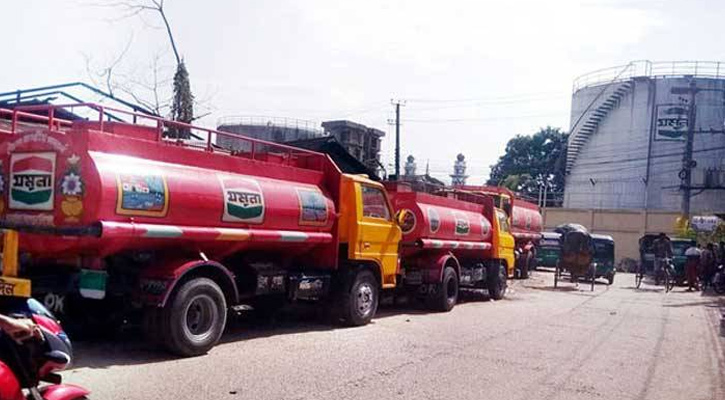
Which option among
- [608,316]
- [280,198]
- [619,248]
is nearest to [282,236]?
[280,198]

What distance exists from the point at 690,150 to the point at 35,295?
46.7 metres

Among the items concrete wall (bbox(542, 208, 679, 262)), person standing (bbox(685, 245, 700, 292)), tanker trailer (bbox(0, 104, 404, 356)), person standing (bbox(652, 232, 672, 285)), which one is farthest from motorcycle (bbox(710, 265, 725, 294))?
concrete wall (bbox(542, 208, 679, 262))

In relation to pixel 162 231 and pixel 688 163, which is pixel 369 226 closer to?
pixel 162 231

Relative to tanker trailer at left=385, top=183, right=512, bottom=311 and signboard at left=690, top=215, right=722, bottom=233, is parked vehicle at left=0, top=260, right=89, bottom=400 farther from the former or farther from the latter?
signboard at left=690, top=215, right=722, bottom=233

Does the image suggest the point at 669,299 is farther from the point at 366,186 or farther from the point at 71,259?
the point at 71,259

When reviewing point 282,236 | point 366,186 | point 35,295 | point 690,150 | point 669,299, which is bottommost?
point 669,299

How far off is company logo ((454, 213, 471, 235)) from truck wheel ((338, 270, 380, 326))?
3.97m

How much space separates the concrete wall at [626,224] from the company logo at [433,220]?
3276cm

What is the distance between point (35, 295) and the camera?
7406mm

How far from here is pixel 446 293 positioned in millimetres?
14227

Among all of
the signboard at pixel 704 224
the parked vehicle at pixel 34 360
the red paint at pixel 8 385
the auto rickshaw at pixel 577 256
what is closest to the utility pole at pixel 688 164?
the signboard at pixel 704 224

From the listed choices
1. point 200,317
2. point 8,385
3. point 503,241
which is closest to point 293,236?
point 200,317

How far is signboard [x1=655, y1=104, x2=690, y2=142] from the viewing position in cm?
5178

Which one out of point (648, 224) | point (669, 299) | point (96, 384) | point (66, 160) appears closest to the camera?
point (96, 384)
